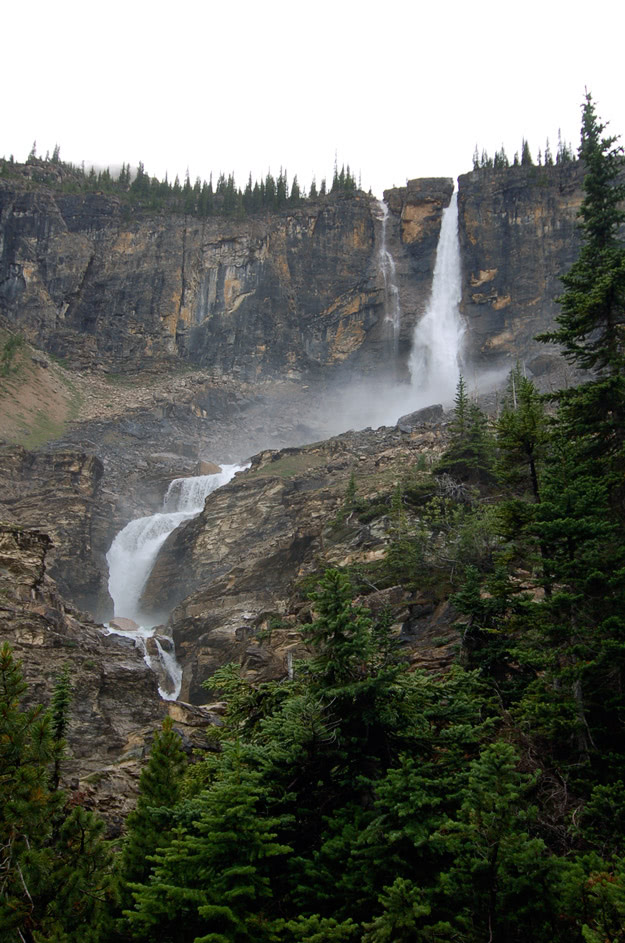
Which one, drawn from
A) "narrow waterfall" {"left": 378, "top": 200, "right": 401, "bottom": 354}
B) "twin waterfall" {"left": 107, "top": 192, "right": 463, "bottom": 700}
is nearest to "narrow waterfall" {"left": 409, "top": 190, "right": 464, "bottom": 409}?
"twin waterfall" {"left": 107, "top": 192, "right": 463, "bottom": 700}

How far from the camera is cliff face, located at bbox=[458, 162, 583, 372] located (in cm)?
8406

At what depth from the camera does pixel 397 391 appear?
88750 millimetres

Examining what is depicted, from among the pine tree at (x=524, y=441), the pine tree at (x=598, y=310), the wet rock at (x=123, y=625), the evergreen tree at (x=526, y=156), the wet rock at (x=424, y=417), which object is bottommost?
the wet rock at (x=123, y=625)

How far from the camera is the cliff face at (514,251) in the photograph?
84.1 m

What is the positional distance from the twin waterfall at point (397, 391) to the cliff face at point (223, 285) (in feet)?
4.72

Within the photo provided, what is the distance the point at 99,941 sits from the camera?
815cm

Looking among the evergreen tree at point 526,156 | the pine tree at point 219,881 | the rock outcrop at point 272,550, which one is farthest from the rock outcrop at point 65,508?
the evergreen tree at point 526,156

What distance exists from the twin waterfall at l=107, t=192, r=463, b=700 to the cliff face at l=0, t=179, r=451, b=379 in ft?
4.72

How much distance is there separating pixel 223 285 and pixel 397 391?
98.5ft

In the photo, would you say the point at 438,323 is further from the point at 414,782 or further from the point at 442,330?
the point at 414,782

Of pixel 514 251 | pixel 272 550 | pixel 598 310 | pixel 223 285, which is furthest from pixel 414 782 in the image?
pixel 223 285

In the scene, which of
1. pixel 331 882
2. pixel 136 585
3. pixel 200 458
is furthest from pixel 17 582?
pixel 200 458

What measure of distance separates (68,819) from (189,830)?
2.38 meters

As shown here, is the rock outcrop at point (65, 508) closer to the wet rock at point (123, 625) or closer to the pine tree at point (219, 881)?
the wet rock at point (123, 625)
